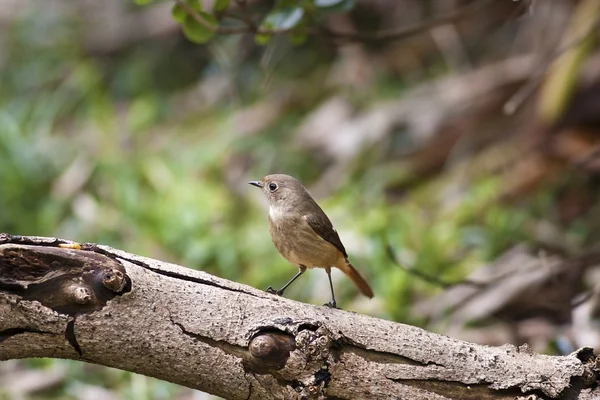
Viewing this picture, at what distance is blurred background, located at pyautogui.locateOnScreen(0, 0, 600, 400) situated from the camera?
4.61 m

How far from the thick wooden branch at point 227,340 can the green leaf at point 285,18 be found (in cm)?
111

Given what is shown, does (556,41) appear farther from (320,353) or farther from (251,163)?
(320,353)

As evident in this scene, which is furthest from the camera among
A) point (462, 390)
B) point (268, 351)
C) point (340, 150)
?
point (340, 150)

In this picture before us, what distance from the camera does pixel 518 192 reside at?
5.83 metres

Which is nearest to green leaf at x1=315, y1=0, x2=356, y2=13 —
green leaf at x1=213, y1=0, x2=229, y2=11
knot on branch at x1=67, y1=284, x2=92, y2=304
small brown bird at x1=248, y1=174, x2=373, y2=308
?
green leaf at x1=213, y1=0, x2=229, y2=11

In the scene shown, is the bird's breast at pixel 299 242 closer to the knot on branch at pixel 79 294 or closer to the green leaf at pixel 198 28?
the green leaf at pixel 198 28

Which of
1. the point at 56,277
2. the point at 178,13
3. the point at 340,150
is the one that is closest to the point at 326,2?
the point at 178,13

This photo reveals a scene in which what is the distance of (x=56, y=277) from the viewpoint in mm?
2051

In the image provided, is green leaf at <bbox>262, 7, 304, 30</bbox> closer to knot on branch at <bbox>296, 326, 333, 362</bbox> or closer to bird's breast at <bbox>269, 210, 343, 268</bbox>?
bird's breast at <bbox>269, 210, 343, 268</bbox>

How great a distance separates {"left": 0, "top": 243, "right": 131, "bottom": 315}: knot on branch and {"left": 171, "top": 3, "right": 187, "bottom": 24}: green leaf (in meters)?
1.11

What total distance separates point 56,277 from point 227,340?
49 centimetres

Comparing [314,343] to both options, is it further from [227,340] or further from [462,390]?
[462,390]

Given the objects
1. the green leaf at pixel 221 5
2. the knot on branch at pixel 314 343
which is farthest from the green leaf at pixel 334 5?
the knot on branch at pixel 314 343

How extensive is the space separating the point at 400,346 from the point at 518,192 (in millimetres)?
3766
